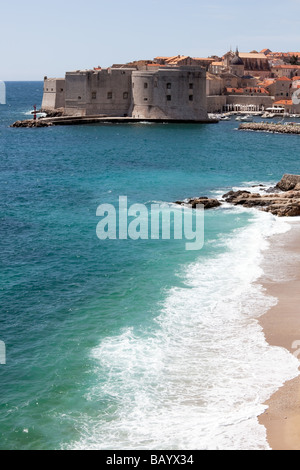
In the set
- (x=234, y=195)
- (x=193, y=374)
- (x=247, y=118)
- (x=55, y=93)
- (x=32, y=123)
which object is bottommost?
(x=193, y=374)

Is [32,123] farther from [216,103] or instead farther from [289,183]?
[289,183]

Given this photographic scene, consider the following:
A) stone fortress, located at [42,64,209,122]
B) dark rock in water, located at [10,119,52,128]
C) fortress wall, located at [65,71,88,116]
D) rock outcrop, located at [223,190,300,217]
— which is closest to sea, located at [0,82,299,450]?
rock outcrop, located at [223,190,300,217]

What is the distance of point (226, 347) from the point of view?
459 inches

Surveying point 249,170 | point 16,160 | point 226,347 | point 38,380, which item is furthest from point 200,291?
point 16,160

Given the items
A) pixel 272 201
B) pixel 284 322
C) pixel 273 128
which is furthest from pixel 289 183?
pixel 273 128

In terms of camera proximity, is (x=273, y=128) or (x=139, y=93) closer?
(x=273, y=128)

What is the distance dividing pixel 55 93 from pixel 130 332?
56660 millimetres

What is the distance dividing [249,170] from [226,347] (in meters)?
23.6

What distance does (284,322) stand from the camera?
12.7 metres

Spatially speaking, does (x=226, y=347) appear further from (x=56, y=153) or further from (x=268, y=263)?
(x=56, y=153)

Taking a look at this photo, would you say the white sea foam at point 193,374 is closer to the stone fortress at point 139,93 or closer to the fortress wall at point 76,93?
the stone fortress at point 139,93

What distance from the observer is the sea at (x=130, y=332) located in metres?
9.34

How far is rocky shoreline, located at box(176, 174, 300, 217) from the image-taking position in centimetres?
2248

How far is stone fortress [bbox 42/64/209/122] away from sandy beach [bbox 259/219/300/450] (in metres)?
39.1
